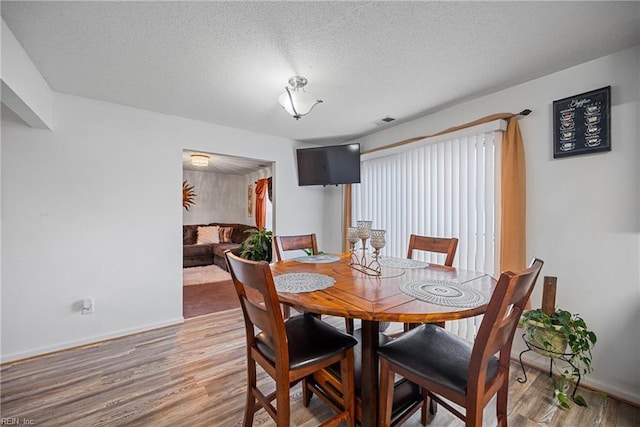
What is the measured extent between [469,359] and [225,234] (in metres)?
5.71

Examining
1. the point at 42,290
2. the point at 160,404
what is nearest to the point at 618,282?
the point at 160,404

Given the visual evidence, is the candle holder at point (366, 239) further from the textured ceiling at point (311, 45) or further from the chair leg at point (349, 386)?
the textured ceiling at point (311, 45)

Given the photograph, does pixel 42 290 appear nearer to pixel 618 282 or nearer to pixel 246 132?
pixel 246 132

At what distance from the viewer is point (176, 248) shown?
2.79 metres

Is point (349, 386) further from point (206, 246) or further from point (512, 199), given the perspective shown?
point (206, 246)

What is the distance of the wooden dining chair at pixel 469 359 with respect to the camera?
856 mm

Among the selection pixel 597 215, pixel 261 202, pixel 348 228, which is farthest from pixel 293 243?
pixel 261 202

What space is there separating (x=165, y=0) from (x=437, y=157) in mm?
2455

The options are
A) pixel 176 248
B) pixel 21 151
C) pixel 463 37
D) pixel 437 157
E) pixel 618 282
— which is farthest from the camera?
pixel 176 248

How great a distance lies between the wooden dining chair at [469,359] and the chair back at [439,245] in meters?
0.69

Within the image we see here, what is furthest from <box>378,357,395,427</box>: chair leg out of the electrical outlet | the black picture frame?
the electrical outlet

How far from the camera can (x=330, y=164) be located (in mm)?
3385

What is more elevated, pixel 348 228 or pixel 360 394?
pixel 348 228

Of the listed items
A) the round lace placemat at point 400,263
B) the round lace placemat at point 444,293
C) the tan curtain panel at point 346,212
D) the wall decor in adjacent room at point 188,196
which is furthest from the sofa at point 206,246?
the round lace placemat at point 444,293
